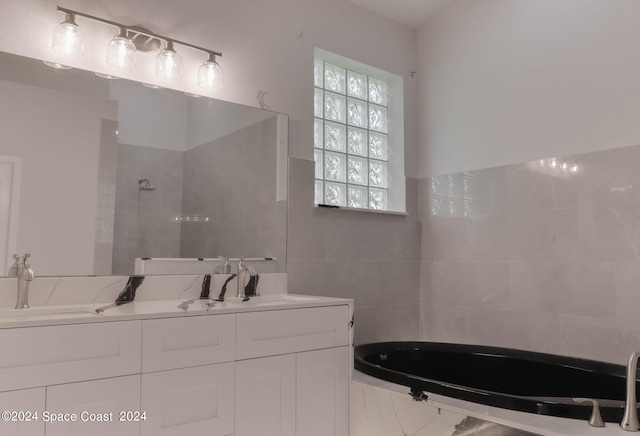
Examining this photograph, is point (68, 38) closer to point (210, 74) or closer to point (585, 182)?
point (210, 74)

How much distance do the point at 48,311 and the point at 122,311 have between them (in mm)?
283

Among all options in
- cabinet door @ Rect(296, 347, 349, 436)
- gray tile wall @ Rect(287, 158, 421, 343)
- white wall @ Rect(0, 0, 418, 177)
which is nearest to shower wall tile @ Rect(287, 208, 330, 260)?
gray tile wall @ Rect(287, 158, 421, 343)

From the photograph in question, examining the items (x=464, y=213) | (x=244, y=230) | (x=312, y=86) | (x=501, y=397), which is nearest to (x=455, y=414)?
(x=501, y=397)

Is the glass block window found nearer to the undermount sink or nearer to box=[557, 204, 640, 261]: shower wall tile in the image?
box=[557, 204, 640, 261]: shower wall tile

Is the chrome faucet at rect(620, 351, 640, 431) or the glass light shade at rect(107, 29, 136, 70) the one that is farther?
the glass light shade at rect(107, 29, 136, 70)

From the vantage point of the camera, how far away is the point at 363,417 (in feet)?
6.56

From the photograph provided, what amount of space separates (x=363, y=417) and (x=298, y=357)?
40 cm

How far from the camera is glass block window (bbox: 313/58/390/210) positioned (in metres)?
2.95

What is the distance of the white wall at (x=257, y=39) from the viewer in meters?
1.92

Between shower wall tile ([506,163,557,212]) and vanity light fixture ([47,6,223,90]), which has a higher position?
vanity light fixture ([47,6,223,90])

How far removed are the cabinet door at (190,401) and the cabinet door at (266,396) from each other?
0.14ft

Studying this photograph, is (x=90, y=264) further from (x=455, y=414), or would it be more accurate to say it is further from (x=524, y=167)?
(x=524, y=167)

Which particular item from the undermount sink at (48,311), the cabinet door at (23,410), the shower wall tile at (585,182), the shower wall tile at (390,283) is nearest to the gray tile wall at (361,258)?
the shower wall tile at (390,283)

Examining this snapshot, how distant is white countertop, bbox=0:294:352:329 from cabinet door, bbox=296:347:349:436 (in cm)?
23
